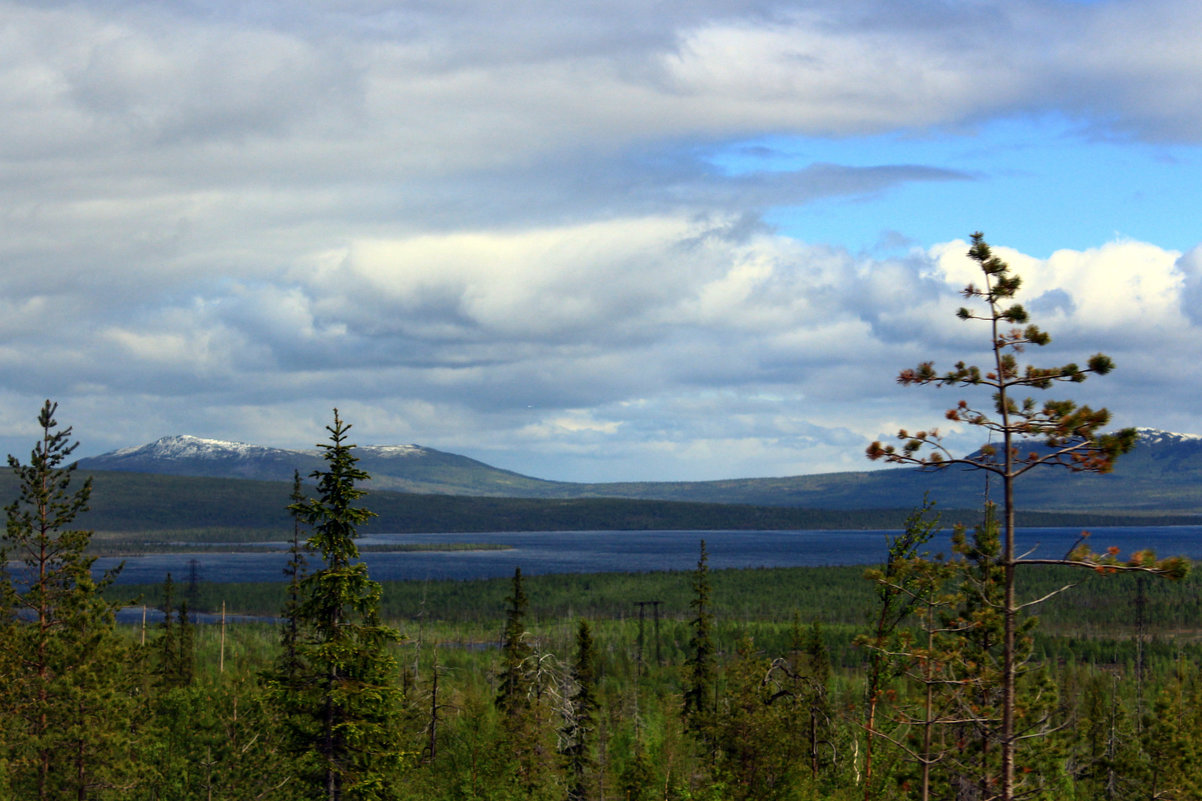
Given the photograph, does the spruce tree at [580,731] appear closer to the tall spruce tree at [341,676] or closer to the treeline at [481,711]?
the treeline at [481,711]

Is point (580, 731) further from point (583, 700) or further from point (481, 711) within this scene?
point (481, 711)

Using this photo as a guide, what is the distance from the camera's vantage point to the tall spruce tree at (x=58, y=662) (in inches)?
1612

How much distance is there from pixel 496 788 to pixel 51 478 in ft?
79.1

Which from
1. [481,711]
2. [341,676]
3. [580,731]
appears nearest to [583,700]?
→ [580,731]

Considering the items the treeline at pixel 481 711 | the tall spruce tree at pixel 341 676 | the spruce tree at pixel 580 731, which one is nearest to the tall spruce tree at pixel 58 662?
the treeline at pixel 481 711

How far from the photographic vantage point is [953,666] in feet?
70.0

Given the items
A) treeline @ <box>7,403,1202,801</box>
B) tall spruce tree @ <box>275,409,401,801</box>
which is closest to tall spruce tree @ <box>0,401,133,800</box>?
treeline @ <box>7,403,1202,801</box>

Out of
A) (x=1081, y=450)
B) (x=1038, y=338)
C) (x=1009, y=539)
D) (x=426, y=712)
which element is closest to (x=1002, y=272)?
(x=1038, y=338)

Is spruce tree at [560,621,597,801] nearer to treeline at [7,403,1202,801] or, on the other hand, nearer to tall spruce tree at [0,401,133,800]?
treeline at [7,403,1202,801]

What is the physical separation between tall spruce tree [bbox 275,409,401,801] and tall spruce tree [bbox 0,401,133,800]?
41.2ft

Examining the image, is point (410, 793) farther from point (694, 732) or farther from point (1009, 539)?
point (1009, 539)

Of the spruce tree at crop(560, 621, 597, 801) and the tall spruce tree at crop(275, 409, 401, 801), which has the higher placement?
the tall spruce tree at crop(275, 409, 401, 801)

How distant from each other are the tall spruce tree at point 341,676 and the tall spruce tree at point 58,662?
41.2 ft

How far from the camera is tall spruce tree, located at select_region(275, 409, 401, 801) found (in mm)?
32938
